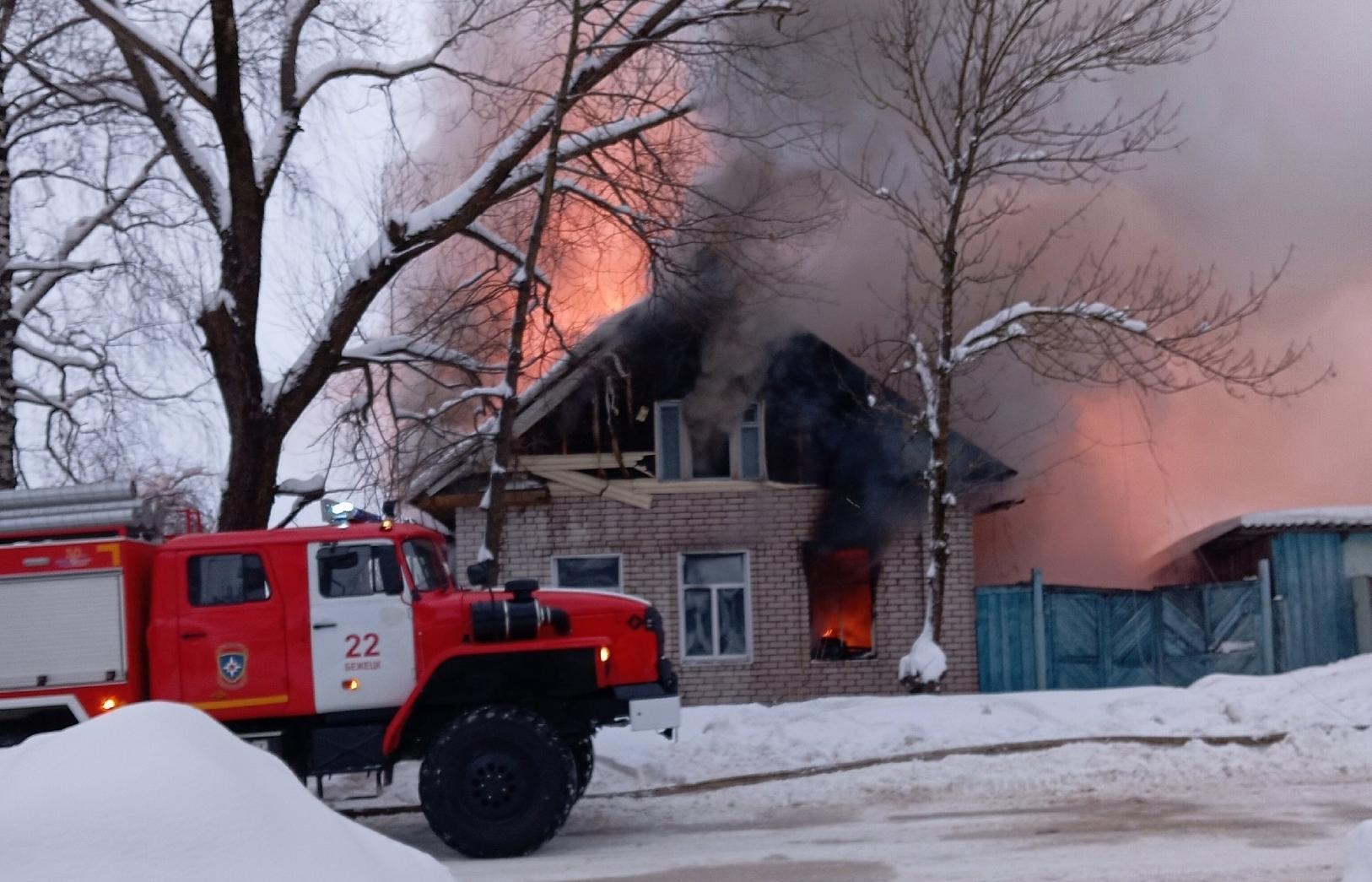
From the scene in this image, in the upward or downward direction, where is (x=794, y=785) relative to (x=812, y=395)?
downward

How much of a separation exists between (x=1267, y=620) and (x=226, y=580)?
1265 cm

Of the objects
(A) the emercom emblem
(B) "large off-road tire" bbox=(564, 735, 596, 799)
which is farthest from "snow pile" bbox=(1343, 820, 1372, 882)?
(A) the emercom emblem

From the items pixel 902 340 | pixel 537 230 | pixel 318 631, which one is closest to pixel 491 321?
pixel 537 230

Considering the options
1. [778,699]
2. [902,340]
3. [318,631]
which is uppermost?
[902,340]

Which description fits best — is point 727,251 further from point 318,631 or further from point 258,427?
point 318,631

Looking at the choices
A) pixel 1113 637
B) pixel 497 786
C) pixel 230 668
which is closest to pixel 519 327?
pixel 230 668

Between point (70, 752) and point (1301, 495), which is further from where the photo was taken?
point (1301, 495)

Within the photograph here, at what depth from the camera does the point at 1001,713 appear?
12164 mm

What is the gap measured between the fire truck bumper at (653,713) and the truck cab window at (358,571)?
5.97ft

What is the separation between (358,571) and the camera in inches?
381

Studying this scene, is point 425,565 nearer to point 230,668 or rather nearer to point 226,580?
point 226,580

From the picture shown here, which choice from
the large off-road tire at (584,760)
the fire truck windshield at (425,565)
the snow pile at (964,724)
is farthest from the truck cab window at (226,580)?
the snow pile at (964,724)

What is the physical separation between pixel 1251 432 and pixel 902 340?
839cm

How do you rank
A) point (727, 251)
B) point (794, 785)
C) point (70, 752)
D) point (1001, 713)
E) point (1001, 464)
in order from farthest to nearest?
1. point (1001, 464)
2. point (727, 251)
3. point (1001, 713)
4. point (794, 785)
5. point (70, 752)
